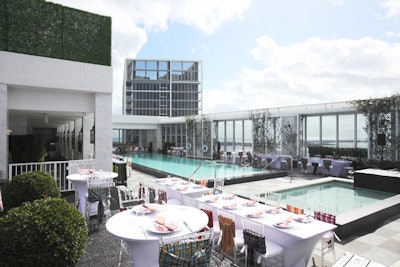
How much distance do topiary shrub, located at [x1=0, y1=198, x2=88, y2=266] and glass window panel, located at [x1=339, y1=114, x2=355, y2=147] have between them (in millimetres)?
14443

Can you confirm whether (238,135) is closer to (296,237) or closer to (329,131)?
(329,131)

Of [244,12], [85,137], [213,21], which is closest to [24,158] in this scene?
[85,137]

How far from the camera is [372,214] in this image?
5.59 metres

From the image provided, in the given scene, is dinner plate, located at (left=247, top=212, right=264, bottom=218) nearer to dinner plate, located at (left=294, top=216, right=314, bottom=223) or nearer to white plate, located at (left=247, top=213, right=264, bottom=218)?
white plate, located at (left=247, top=213, right=264, bottom=218)

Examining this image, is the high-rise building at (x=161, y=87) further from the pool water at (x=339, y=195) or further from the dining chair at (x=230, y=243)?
the dining chair at (x=230, y=243)

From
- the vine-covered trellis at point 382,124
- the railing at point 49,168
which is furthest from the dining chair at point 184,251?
the vine-covered trellis at point 382,124

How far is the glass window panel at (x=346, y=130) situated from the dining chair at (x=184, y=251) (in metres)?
13.7

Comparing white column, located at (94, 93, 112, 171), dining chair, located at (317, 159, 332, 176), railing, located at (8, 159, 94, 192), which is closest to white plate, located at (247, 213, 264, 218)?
railing, located at (8, 159, 94, 192)

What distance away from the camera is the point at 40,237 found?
8.77 feet

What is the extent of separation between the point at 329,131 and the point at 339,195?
726 cm

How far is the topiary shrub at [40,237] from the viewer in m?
2.61

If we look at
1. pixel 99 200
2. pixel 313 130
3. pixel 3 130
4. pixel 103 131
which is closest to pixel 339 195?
pixel 99 200

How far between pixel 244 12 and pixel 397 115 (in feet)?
30.4

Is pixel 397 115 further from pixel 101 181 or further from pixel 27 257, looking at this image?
pixel 27 257
